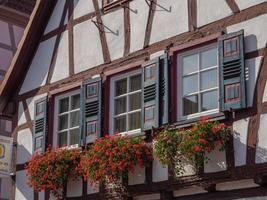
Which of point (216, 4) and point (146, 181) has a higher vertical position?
point (216, 4)

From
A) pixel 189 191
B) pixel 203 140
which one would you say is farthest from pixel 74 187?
pixel 203 140

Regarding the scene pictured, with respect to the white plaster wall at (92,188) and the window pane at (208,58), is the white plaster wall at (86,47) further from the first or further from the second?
the window pane at (208,58)

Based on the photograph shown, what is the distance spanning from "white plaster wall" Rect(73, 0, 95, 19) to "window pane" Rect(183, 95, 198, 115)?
2985mm

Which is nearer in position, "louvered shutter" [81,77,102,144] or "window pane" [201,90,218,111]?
"window pane" [201,90,218,111]

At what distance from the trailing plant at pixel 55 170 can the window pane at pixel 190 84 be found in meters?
2.27

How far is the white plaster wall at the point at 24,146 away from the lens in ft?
43.5

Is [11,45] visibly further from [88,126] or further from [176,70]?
[176,70]

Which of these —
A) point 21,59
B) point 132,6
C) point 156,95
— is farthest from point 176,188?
point 21,59

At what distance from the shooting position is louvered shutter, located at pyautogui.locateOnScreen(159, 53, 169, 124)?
34.7 ft

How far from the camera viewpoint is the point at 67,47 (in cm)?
1298

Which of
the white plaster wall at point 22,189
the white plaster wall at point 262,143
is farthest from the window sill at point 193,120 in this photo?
the white plaster wall at point 22,189

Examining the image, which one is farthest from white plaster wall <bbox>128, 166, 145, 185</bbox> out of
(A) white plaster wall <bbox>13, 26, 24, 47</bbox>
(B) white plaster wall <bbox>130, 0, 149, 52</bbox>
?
(A) white plaster wall <bbox>13, 26, 24, 47</bbox>

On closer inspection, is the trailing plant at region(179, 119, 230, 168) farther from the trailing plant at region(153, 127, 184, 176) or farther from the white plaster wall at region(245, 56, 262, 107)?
the white plaster wall at region(245, 56, 262, 107)

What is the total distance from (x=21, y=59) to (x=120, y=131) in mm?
3185
